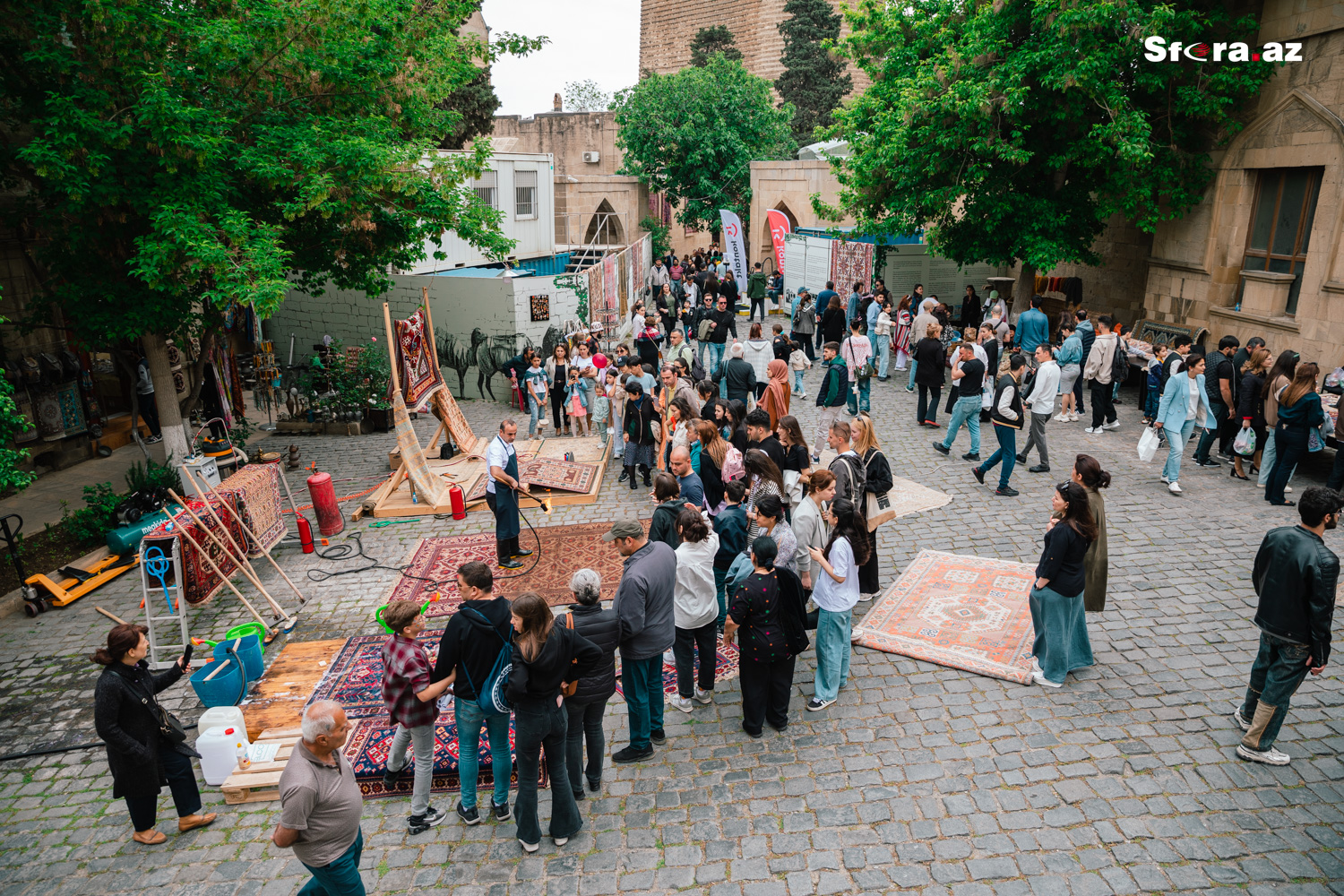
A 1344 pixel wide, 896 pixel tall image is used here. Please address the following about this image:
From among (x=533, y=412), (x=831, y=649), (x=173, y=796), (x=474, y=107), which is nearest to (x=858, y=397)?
(x=533, y=412)

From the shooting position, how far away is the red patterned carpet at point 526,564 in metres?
8.45

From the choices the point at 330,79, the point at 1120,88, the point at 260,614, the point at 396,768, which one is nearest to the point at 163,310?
the point at 330,79

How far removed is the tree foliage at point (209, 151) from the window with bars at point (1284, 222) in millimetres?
13699

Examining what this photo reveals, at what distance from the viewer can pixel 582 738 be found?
532cm

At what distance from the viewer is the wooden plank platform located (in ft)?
20.6

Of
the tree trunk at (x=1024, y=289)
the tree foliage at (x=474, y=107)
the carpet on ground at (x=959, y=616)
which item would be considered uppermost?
the tree foliage at (x=474, y=107)

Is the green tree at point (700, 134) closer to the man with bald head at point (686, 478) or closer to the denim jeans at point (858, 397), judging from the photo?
the denim jeans at point (858, 397)

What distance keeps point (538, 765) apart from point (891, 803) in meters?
2.34

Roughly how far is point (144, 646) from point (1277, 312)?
17339 millimetres

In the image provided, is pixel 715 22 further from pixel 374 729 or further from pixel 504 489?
pixel 374 729

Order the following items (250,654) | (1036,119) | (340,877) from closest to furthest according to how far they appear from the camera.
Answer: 1. (340,877)
2. (250,654)
3. (1036,119)

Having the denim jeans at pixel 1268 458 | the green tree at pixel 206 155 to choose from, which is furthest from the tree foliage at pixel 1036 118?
the green tree at pixel 206 155

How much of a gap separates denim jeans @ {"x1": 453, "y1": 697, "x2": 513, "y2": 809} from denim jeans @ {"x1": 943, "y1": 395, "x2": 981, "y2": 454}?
8639 millimetres

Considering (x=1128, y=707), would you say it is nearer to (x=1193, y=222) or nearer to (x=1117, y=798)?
(x=1117, y=798)
